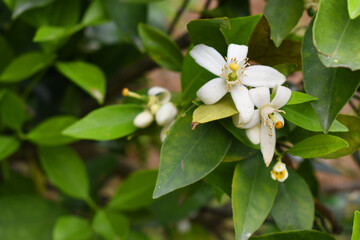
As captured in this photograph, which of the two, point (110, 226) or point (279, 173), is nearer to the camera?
point (279, 173)

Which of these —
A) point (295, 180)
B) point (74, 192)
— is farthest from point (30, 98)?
point (295, 180)

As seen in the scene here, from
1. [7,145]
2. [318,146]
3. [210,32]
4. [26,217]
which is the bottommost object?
[26,217]

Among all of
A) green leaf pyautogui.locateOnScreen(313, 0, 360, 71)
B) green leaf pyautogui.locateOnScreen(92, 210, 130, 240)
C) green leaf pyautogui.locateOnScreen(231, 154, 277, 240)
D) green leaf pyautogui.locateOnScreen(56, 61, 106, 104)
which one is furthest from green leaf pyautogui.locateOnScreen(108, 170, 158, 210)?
green leaf pyautogui.locateOnScreen(313, 0, 360, 71)

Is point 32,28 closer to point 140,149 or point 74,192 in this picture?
point 74,192

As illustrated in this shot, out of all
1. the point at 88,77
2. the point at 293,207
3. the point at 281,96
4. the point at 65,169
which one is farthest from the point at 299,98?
the point at 65,169

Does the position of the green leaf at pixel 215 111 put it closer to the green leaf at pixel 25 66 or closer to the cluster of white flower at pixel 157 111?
the cluster of white flower at pixel 157 111

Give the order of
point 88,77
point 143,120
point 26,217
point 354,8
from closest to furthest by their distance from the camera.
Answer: point 354,8, point 143,120, point 88,77, point 26,217

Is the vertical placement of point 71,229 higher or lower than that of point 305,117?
lower

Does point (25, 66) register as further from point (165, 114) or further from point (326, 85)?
point (326, 85)
